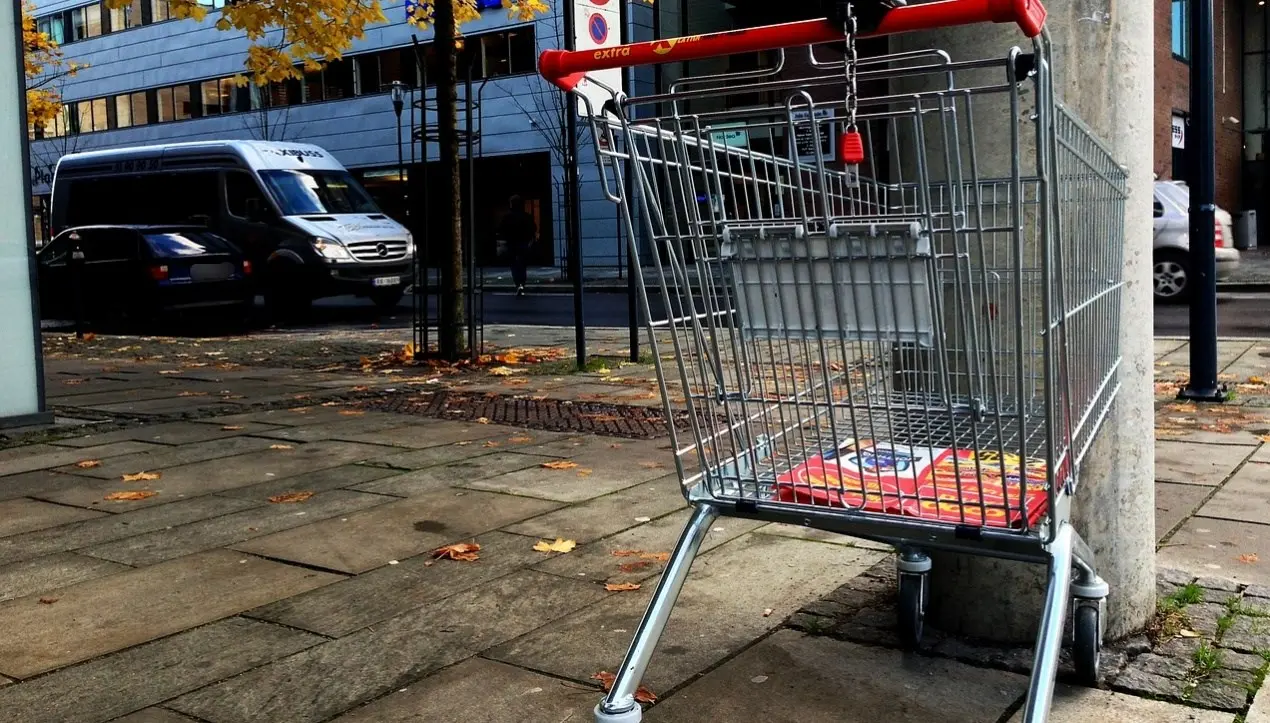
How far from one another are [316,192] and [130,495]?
14166 mm

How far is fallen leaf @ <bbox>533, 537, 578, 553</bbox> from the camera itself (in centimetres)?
439

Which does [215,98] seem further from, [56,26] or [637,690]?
[637,690]

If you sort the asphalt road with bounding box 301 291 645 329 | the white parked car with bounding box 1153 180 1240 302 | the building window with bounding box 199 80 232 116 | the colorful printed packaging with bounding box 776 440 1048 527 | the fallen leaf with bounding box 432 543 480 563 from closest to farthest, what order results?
the colorful printed packaging with bounding box 776 440 1048 527, the fallen leaf with bounding box 432 543 480 563, the white parked car with bounding box 1153 180 1240 302, the asphalt road with bounding box 301 291 645 329, the building window with bounding box 199 80 232 116

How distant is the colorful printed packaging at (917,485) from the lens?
2.34m

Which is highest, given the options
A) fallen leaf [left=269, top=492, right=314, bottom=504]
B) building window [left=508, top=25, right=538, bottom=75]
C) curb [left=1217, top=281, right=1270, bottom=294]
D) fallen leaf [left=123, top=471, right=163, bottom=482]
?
building window [left=508, top=25, right=538, bottom=75]

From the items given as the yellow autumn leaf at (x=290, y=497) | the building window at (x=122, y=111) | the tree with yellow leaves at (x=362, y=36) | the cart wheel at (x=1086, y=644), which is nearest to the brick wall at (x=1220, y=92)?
the tree with yellow leaves at (x=362, y=36)

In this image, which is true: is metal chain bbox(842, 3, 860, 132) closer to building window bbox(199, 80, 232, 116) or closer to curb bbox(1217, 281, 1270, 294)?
curb bbox(1217, 281, 1270, 294)

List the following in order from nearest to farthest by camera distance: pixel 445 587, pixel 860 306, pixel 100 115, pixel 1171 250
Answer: pixel 860 306, pixel 445 587, pixel 1171 250, pixel 100 115

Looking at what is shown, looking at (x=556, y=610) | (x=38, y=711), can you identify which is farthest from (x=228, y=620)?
(x=556, y=610)

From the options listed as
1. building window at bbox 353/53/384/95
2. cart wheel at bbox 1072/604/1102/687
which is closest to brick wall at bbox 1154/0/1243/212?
building window at bbox 353/53/384/95

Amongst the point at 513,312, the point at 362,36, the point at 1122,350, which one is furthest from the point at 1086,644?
the point at 513,312

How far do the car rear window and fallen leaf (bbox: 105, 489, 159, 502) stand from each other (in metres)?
11.0

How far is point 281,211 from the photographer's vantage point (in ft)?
59.6

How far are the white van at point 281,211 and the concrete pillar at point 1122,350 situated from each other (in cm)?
1504
